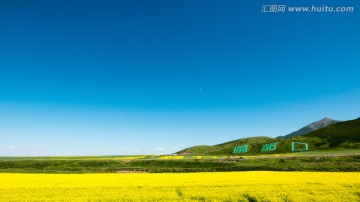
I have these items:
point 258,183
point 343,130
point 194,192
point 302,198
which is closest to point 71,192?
point 194,192

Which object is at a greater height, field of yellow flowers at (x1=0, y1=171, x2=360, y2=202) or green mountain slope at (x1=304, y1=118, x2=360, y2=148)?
green mountain slope at (x1=304, y1=118, x2=360, y2=148)

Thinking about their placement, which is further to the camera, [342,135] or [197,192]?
[342,135]

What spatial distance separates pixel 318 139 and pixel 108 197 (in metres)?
165

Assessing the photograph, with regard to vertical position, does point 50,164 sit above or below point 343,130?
below

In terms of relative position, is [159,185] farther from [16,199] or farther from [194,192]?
[16,199]

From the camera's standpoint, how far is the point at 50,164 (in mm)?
100625

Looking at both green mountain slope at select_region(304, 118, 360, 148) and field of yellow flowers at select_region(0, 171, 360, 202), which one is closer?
field of yellow flowers at select_region(0, 171, 360, 202)

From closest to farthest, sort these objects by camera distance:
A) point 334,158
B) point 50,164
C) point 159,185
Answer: point 159,185 → point 334,158 → point 50,164

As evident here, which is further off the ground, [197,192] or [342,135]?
[342,135]

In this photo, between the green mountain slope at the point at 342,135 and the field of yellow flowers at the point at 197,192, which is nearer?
the field of yellow flowers at the point at 197,192

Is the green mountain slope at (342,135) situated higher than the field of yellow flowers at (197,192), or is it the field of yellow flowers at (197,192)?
the green mountain slope at (342,135)

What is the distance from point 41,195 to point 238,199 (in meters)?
19.9

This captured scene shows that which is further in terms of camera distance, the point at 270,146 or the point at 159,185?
the point at 270,146

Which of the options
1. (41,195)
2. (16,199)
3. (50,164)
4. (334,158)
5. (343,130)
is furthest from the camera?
(343,130)
